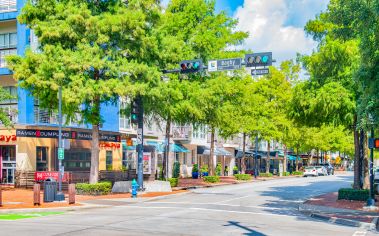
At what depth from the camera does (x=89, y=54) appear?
26.2 meters

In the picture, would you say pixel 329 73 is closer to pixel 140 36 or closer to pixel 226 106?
pixel 140 36

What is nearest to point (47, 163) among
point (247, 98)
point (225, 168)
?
point (247, 98)

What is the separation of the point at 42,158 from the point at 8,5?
11.2 metres

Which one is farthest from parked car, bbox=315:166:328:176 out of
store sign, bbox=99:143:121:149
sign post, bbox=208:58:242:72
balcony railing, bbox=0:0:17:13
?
sign post, bbox=208:58:242:72

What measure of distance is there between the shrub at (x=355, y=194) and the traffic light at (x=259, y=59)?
8.44m

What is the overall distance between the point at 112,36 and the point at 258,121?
28468 millimetres

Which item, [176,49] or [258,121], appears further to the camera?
[258,121]

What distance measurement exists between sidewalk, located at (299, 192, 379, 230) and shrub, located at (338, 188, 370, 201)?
36 cm

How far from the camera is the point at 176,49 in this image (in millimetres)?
30484

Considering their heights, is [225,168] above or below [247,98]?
below

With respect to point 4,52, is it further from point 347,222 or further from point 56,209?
point 347,222

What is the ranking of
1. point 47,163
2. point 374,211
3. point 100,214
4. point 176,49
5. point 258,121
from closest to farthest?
point 100,214 < point 374,211 < point 176,49 < point 47,163 < point 258,121

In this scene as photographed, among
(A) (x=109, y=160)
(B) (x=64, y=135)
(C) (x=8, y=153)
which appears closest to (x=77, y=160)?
(A) (x=109, y=160)

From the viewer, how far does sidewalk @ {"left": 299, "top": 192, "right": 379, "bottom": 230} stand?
17594 mm
